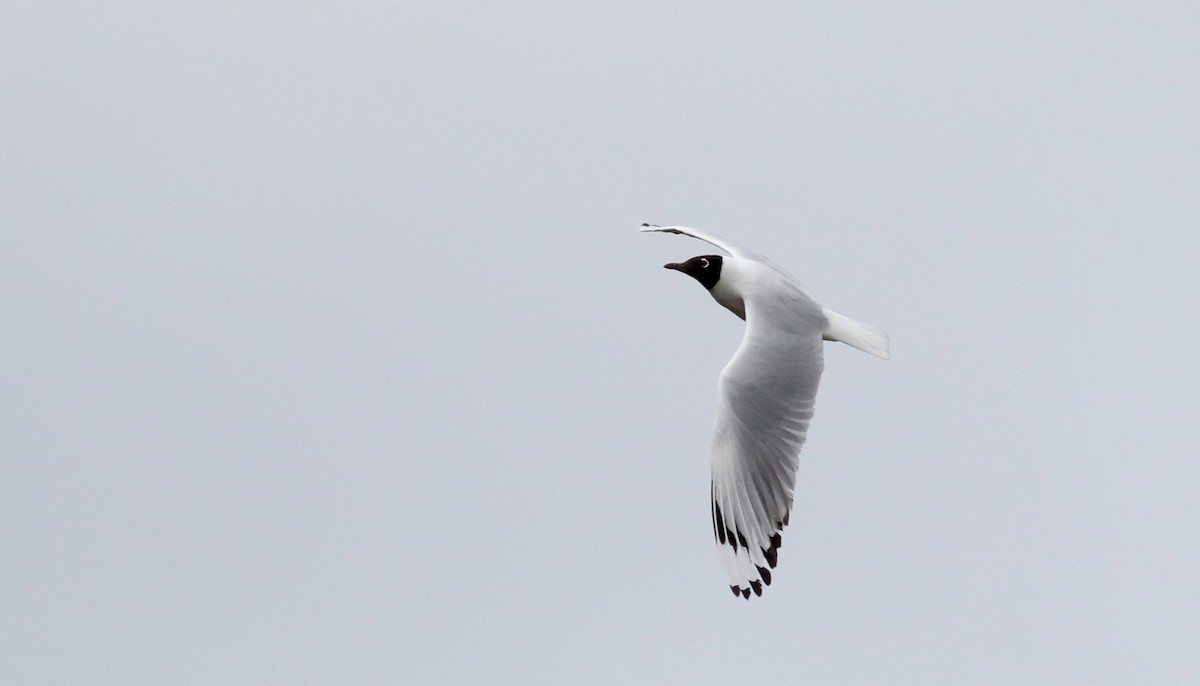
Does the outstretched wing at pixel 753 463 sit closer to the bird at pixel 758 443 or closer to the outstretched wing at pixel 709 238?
the bird at pixel 758 443

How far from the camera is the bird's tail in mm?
12125

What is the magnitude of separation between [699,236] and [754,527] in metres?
3.19

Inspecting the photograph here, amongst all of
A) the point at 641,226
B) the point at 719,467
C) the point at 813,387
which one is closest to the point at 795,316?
the point at 813,387

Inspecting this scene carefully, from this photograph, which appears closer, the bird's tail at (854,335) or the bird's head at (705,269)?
the bird's tail at (854,335)

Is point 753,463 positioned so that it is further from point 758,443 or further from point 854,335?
point 854,335

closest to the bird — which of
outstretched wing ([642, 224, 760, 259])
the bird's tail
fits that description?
the bird's tail

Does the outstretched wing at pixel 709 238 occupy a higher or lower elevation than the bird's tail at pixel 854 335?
higher

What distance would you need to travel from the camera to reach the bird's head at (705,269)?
12461mm

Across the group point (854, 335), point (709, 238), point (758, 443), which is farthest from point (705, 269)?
point (758, 443)

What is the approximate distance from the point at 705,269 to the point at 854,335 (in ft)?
3.83

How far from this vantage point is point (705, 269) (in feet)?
41.1

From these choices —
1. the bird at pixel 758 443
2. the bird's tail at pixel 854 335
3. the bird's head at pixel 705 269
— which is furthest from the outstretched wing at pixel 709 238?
the bird at pixel 758 443

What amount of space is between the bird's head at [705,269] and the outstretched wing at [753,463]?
1417 mm

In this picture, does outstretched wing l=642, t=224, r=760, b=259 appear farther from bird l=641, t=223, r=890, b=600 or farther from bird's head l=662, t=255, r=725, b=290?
bird l=641, t=223, r=890, b=600
